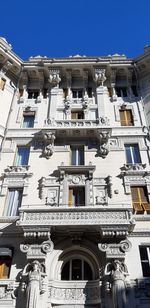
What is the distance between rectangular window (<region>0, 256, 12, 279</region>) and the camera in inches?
633

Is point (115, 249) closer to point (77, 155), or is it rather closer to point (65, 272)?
point (65, 272)

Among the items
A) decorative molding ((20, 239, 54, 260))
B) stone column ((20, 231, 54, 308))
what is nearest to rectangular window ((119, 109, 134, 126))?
stone column ((20, 231, 54, 308))

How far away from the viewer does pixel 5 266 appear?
16.4m

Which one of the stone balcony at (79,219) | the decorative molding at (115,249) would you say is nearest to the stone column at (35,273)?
the stone balcony at (79,219)

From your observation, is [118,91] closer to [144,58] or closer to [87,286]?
[144,58]

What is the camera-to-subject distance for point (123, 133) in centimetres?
2320

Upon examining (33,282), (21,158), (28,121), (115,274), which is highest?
(28,121)

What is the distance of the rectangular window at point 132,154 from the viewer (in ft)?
70.5

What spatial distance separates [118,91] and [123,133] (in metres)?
5.69

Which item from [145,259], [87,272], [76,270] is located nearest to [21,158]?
[76,270]

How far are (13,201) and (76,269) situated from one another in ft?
18.8

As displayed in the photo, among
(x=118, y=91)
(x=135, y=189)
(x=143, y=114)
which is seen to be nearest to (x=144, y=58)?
(x=118, y=91)

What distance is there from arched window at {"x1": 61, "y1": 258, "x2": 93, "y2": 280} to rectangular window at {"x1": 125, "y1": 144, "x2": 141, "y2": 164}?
25.6ft

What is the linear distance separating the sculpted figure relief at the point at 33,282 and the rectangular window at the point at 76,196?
182 inches
